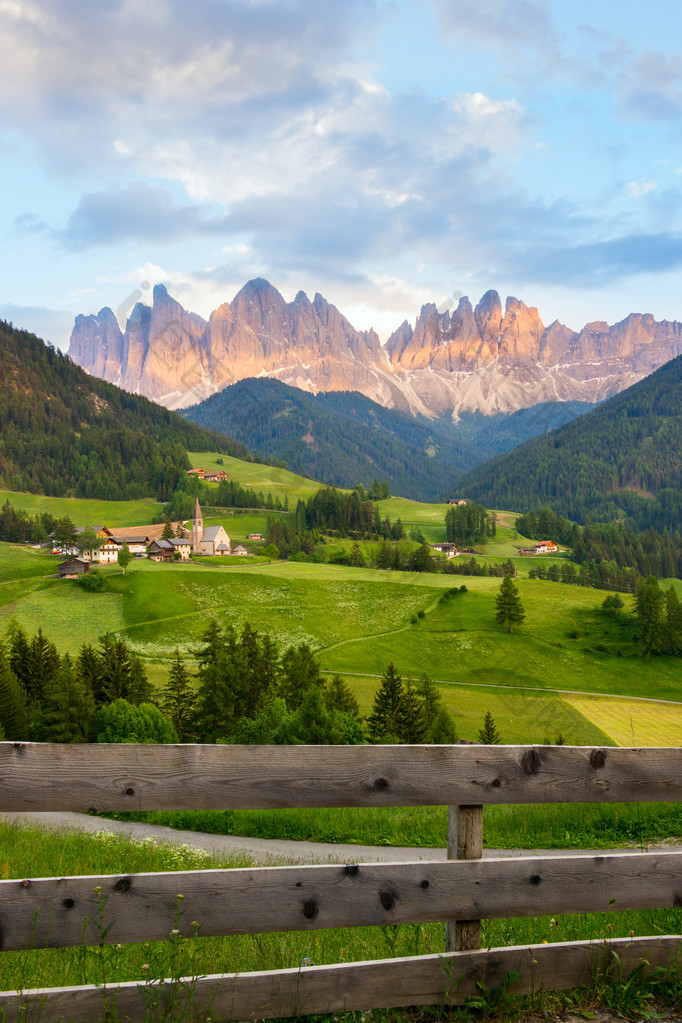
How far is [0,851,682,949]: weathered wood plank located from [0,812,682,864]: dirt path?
7.28 m

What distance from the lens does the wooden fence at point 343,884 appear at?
15.7 ft

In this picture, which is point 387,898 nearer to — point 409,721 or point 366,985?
point 366,985

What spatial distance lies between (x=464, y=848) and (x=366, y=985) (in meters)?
1.26

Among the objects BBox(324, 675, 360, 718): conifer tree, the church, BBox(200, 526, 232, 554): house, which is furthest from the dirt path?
the church

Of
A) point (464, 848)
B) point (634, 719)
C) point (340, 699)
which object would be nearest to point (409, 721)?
point (340, 699)

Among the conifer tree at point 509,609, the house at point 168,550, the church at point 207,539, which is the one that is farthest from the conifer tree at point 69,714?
the church at point 207,539

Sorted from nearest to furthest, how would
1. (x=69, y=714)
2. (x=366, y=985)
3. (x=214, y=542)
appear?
(x=366, y=985)
(x=69, y=714)
(x=214, y=542)

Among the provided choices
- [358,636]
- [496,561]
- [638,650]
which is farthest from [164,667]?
[496,561]

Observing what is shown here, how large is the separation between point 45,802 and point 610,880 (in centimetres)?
474

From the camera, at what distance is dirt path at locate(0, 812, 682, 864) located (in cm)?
1352

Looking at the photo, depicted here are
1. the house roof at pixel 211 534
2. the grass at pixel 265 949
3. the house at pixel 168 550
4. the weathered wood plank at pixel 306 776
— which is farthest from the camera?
the house roof at pixel 211 534

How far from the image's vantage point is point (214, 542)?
563 ft

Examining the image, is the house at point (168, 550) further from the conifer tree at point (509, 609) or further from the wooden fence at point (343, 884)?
the wooden fence at point (343, 884)

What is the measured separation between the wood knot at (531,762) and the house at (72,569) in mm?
127723
